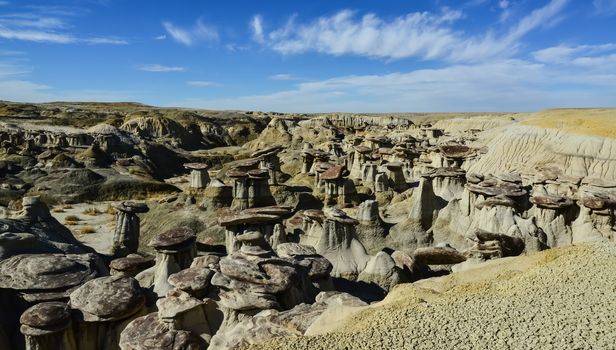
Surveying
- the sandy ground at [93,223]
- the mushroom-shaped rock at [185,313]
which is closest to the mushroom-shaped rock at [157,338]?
the mushroom-shaped rock at [185,313]

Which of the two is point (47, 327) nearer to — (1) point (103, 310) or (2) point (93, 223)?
(1) point (103, 310)

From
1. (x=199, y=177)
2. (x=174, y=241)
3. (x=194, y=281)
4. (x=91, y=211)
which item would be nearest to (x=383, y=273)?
(x=194, y=281)

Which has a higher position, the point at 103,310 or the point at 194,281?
the point at 194,281

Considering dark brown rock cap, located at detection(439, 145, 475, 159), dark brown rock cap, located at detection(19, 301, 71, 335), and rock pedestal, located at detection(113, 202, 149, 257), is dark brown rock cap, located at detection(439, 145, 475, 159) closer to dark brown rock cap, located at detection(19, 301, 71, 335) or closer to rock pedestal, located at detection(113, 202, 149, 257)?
rock pedestal, located at detection(113, 202, 149, 257)

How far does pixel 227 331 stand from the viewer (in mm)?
8039

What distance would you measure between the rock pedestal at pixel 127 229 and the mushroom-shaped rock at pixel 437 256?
11.1 metres

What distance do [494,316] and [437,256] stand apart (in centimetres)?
749

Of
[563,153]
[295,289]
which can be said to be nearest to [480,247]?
[295,289]

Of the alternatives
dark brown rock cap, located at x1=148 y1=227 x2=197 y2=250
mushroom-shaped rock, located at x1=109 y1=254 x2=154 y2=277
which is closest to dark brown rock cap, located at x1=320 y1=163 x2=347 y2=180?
dark brown rock cap, located at x1=148 y1=227 x2=197 y2=250

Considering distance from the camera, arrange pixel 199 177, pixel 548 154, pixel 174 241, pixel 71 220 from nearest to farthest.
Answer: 1. pixel 174 241
2. pixel 71 220
3. pixel 199 177
4. pixel 548 154

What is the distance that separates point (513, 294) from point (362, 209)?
1043cm

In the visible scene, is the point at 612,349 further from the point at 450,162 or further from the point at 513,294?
the point at 450,162

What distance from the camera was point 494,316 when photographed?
21.6ft

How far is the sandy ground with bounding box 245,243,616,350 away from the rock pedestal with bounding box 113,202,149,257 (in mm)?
13177
